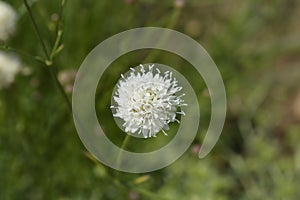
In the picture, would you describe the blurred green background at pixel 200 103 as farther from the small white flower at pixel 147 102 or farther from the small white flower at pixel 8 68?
the small white flower at pixel 147 102

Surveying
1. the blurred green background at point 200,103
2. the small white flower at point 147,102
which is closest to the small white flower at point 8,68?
the blurred green background at point 200,103

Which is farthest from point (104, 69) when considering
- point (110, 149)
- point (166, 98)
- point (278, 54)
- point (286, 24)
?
point (286, 24)

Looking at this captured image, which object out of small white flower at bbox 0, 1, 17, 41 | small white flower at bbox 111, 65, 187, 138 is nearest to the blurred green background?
small white flower at bbox 0, 1, 17, 41

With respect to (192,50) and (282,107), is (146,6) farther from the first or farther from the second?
(282,107)

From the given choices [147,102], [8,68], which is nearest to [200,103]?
[8,68]

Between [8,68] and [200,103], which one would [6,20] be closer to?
[8,68]
